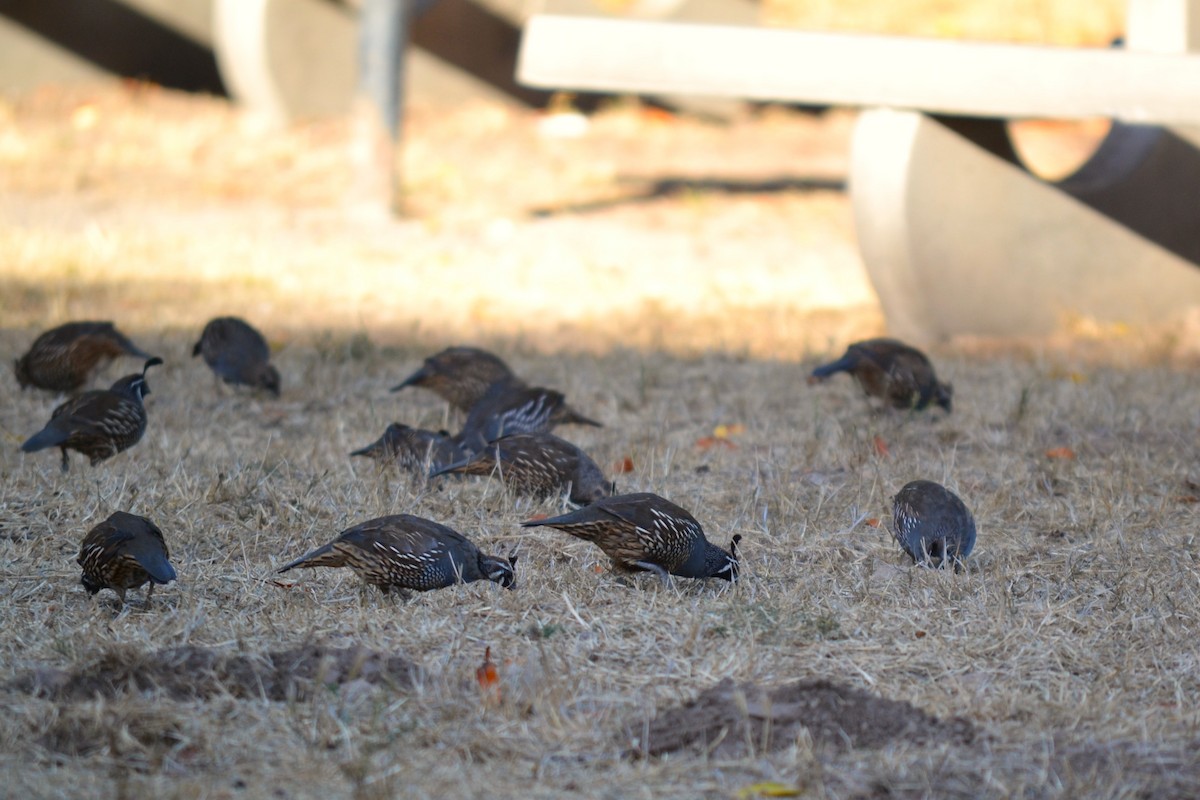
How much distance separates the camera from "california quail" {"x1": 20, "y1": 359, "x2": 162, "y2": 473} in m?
5.95

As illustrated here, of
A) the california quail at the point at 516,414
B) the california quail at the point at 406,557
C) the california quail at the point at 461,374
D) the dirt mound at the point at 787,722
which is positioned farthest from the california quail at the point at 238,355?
the dirt mound at the point at 787,722

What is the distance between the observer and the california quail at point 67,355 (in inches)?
289

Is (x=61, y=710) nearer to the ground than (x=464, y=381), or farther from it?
nearer to the ground

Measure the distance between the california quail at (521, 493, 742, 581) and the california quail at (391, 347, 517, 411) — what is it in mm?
2523

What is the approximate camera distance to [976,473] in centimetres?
652

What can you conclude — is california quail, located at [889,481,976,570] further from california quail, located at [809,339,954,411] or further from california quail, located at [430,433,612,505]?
california quail, located at [809,339,954,411]

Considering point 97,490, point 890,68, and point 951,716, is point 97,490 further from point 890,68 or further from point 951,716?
point 890,68

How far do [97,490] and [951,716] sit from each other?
3.61 meters

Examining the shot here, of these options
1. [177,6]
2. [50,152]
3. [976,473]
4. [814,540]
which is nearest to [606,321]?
[976,473]

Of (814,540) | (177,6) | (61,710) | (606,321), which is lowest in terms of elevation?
(61,710)

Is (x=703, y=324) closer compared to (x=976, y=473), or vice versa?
(x=976, y=473)

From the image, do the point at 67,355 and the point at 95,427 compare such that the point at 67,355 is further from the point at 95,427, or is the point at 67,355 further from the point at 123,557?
the point at 123,557

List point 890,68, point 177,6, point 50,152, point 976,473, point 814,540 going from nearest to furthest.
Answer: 1. point 814,540
2. point 976,473
3. point 890,68
4. point 50,152
5. point 177,6

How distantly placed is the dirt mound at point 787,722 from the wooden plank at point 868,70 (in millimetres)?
5390
